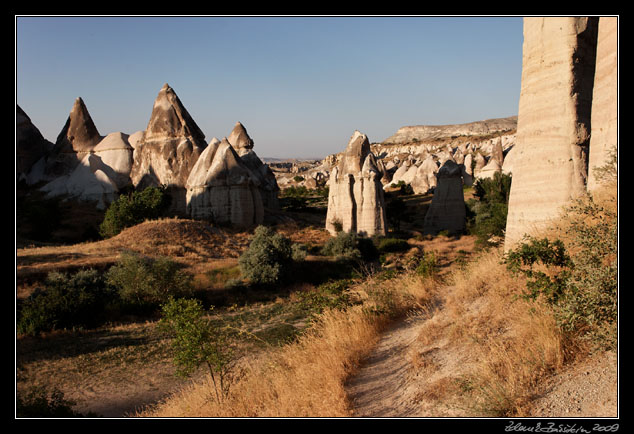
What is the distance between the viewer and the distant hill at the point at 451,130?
11356cm

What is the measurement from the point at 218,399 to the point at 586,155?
603 centimetres

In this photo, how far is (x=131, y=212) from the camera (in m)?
23.5

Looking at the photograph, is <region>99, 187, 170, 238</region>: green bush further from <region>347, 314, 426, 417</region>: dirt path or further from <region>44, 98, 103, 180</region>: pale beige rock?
<region>347, 314, 426, 417</region>: dirt path

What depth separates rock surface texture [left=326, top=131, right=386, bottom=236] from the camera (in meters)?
24.0

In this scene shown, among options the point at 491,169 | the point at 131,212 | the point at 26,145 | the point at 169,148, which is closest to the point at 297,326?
the point at 131,212

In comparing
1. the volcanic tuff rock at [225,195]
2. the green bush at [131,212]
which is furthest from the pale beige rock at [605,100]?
the volcanic tuff rock at [225,195]

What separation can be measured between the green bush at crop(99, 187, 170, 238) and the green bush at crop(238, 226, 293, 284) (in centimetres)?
941

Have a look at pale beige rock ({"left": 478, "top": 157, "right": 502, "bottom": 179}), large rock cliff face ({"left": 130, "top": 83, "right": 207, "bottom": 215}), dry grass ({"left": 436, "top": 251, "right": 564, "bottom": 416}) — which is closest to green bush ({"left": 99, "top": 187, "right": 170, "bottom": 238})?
large rock cliff face ({"left": 130, "top": 83, "right": 207, "bottom": 215})

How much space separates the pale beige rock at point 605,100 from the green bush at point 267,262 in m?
11.8

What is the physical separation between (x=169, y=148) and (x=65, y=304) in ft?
77.7

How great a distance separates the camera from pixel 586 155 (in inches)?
247

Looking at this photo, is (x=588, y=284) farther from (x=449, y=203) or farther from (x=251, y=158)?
(x=251, y=158)

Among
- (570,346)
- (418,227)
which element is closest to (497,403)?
(570,346)

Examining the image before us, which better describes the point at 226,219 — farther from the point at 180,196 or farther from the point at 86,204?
the point at 86,204
